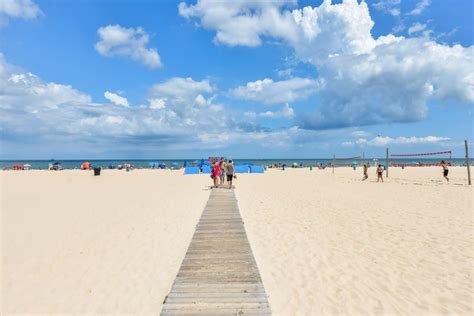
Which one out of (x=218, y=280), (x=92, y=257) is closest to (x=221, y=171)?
(x=92, y=257)

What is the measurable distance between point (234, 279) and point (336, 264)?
7.70 feet

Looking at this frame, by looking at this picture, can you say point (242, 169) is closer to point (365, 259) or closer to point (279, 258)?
point (279, 258)

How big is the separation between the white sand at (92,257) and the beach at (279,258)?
0.03 m

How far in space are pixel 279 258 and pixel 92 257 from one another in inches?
164

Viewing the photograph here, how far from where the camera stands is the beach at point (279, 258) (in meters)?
4.75

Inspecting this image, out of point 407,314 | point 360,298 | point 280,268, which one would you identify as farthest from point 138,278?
point 407,314

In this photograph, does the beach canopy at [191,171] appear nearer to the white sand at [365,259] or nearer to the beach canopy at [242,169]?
the beach canopy at [242,169]

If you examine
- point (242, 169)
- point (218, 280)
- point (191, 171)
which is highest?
point (242, 169)

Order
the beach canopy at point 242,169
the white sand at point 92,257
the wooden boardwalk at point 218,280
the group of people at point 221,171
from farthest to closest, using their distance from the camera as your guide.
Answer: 1. the beach canopy at point 242,169
2. the group of people at point 221,171
3. the white sand at point 92,257
4. the wooden boardwalk at point 218,280

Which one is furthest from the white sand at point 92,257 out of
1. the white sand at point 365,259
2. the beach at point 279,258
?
the white sand at point 365,259

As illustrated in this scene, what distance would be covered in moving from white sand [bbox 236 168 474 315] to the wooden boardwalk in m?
0.34

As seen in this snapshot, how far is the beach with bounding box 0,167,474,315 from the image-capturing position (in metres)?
4.75

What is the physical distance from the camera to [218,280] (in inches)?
199

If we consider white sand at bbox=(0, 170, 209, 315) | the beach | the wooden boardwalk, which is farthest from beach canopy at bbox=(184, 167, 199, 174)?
the wooden boardwalk
